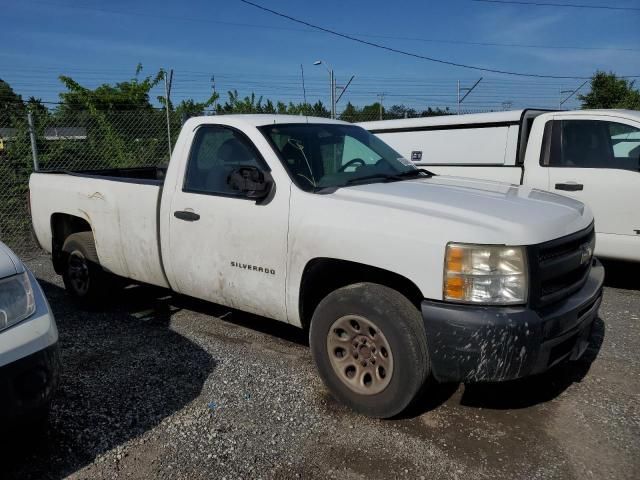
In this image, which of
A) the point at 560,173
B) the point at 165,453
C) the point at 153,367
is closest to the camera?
the point at 165,453

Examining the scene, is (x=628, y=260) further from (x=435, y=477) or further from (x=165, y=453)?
(x=165, y=453)

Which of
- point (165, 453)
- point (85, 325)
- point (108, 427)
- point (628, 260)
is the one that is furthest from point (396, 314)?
point (628, 260)

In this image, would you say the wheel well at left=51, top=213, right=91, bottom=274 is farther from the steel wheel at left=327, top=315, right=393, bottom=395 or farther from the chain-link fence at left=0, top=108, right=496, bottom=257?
the steel wheel at left=327, top=315, right=393, bottom=395

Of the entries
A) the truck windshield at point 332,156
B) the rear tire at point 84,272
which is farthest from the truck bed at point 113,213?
the truck windshield at point 332,156

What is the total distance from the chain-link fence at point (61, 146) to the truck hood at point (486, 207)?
211 inches

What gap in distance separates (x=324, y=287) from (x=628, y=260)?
370cm

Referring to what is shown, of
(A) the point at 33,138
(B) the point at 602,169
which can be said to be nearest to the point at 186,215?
(B) the point at 602,169

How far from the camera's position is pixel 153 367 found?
12.8 feet

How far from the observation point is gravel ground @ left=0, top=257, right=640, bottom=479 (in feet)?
8.96

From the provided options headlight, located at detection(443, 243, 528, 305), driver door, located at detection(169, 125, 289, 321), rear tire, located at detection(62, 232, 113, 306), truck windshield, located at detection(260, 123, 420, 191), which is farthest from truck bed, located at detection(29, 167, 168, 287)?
headlight, located at detection(443, 243, 528, 305)

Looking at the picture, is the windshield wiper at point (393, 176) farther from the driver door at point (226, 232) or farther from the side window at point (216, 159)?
the side window at point (216, 159)

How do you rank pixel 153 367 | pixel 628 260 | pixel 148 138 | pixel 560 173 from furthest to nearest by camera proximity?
pixel 148 138 → pixel 560 173 → pixel 628 260 → pixel 153 367

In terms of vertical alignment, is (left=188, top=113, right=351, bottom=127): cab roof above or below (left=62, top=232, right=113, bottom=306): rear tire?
above

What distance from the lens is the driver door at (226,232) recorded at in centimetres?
349
